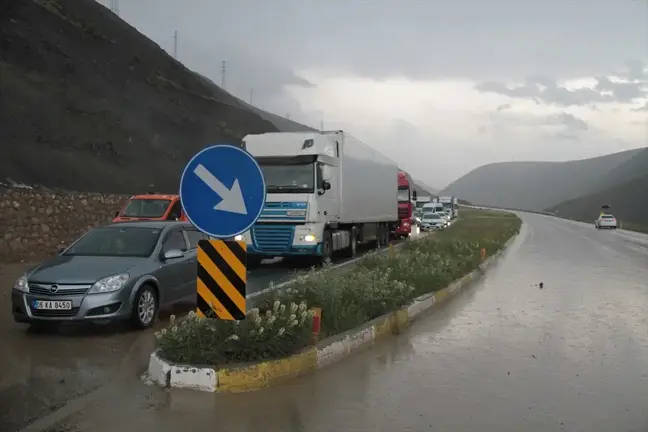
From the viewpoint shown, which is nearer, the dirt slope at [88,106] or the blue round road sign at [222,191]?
the blue round road sign at [222,191]

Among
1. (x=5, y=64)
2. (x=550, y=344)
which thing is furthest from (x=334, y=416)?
(x=5, y=64)

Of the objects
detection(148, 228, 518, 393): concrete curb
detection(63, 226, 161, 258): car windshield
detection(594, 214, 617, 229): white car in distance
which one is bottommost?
detection(594, 214, 617, 229): white car in distance

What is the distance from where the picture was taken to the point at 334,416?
570cm

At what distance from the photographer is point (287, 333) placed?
6914 mm

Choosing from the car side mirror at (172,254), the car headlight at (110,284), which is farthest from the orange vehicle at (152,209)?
the car headlight at (110,284)

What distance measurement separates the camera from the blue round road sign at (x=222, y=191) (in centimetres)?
629

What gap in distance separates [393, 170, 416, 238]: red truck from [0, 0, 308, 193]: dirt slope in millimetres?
14201

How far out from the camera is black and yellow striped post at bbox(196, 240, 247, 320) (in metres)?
6.56

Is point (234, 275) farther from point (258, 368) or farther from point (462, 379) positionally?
point (462, 379)

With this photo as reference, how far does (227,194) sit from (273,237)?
11.0m

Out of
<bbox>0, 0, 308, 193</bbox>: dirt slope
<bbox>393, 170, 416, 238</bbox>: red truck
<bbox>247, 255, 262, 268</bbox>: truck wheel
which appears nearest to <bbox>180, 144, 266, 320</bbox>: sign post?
<bbox>247, 255, 262, 268</bbox>: truck wheel

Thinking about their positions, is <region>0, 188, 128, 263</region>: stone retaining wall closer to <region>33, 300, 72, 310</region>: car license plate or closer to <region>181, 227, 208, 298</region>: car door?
<region>181, 227, 208, 298</region>: car door

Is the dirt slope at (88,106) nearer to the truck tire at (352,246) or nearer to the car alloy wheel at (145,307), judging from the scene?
the truck tire at (352,246)

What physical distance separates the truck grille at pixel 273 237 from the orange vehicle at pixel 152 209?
1930 millimetres
